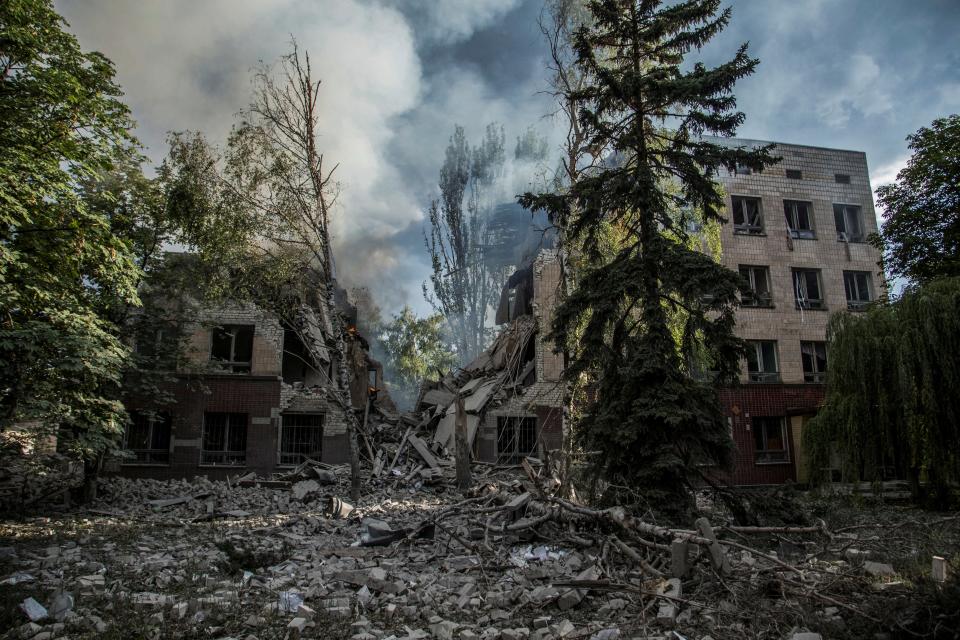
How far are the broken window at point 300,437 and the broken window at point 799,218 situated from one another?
849 inches

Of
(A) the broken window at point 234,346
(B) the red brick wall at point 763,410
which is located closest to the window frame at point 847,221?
(B) the red brick wall at point 763,410

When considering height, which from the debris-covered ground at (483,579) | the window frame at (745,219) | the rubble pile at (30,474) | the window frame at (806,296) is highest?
the window frame at (745,219)

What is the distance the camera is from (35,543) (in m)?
9.24

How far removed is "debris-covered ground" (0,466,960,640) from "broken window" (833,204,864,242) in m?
17.9

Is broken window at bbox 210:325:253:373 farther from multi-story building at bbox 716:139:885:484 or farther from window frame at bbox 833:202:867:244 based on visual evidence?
window frame at bbox 833:202:867:244

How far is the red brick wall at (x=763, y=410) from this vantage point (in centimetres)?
2161

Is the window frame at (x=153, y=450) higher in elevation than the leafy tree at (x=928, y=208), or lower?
lower

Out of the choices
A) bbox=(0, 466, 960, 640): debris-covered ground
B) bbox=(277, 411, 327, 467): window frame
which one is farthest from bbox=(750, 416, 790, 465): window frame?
bbox=(277, 411, 327, 467): window frame

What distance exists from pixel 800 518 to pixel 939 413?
19.3 feet

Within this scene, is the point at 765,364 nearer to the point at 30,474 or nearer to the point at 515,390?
the point at 515,390

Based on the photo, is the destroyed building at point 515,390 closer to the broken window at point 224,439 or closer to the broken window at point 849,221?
the broken window at point 224,439

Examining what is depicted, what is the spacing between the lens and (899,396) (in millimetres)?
12883

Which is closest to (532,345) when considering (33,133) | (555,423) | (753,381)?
(555,423)

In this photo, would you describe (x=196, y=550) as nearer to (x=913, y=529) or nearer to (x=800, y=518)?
(x=800, y=518)
